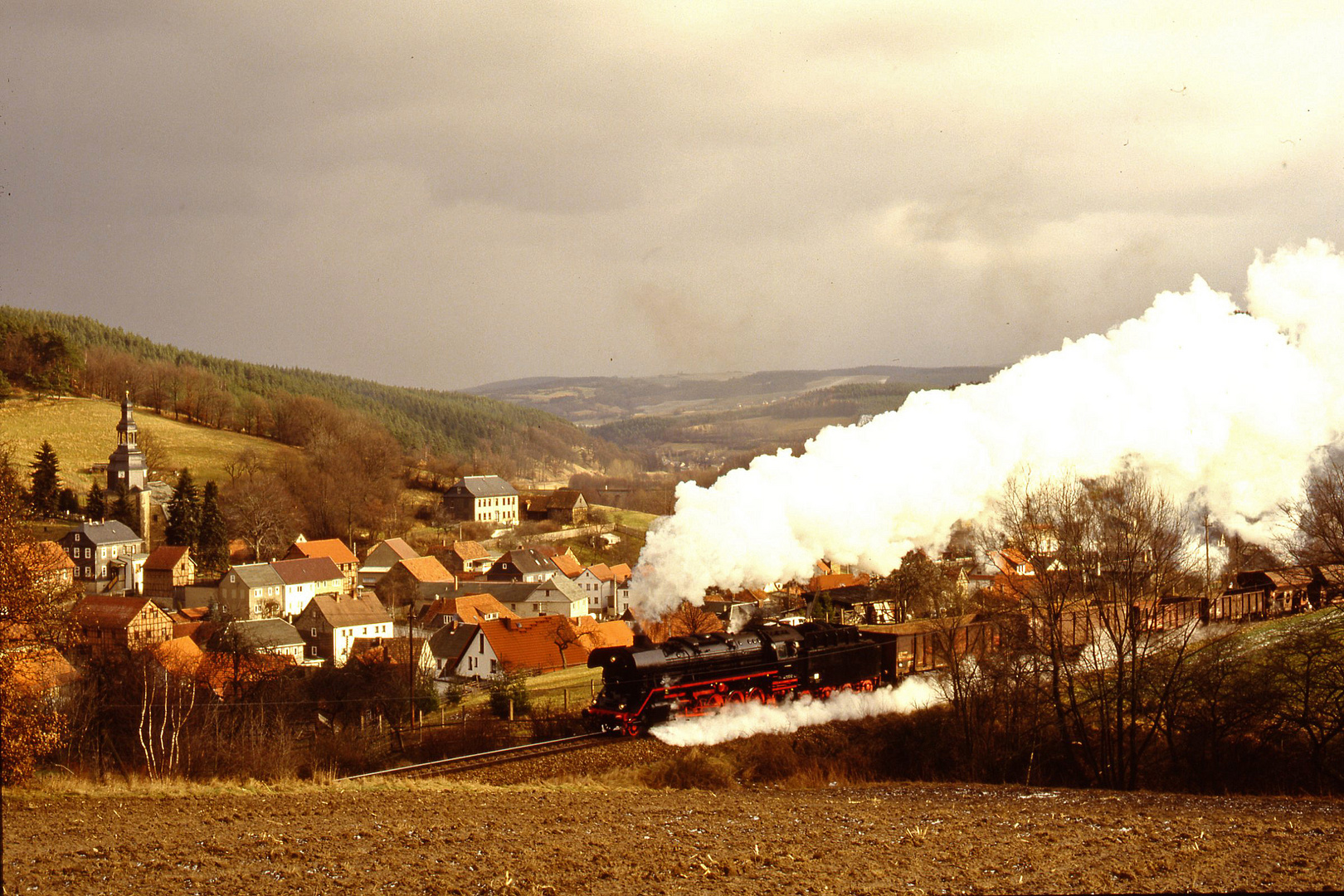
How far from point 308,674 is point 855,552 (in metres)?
29.2

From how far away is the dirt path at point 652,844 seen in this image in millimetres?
12805

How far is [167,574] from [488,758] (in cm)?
6492

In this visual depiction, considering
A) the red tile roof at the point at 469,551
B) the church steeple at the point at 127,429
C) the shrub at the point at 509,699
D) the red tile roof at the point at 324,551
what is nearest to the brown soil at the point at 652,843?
the shrub at the point at 509,699

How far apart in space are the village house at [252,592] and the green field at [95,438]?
31.0 metres

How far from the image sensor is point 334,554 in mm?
89562

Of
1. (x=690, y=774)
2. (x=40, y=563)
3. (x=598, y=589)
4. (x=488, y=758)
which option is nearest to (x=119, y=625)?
(x=40, y=563)

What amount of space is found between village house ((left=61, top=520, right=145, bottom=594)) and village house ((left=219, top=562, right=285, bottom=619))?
9.80m

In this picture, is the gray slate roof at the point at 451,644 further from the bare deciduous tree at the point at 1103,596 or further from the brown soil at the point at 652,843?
the brown soil at the point at 652,843

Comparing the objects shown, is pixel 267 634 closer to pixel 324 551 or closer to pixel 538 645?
pixel 538 645

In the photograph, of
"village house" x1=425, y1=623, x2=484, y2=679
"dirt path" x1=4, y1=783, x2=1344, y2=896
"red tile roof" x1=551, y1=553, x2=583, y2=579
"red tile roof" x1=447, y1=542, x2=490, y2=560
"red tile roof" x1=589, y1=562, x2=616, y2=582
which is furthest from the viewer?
"red tile roof" x1=447, y1=542, x2=490, y2=560

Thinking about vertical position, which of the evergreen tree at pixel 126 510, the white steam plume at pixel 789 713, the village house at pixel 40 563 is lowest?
the white steam plume at pixel 789 713

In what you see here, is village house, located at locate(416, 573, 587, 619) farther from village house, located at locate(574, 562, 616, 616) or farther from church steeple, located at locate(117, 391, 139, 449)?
church steeple, located at locate(117, 391, 139, 449)

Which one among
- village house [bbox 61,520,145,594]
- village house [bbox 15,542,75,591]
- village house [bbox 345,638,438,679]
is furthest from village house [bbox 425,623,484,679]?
village house [bbox 61,520,145,594]

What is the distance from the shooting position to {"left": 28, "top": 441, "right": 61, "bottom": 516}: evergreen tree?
9000 cm
